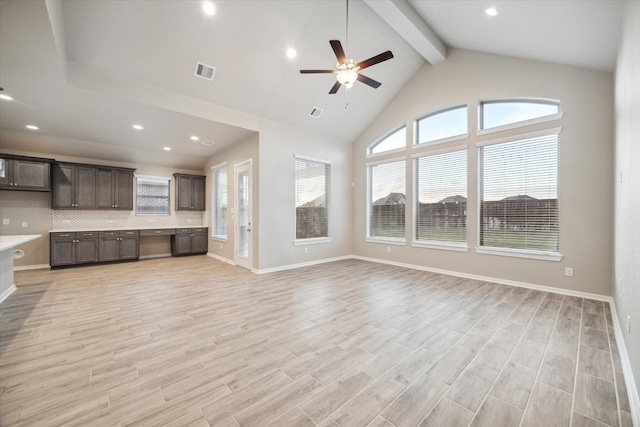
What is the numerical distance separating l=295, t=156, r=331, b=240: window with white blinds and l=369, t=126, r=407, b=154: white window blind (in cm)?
135

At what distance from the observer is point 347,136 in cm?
697

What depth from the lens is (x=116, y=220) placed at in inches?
275

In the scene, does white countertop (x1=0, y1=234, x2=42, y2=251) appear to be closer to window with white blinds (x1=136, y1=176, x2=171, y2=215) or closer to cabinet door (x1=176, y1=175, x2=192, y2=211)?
window with white blinds (x1=136, y1=176, x2=171, y2=215)

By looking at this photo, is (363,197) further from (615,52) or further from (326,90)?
(615,52)

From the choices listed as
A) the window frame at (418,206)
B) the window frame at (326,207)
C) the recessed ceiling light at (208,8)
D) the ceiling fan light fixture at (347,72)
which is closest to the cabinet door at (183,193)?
the window frame at (326,207)

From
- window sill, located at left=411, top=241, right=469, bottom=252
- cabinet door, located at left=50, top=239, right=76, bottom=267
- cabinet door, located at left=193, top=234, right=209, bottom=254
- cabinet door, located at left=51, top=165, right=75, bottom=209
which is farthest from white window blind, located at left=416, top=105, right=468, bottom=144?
cabinet door, located at left=50, top=239, right=76, bottom=267

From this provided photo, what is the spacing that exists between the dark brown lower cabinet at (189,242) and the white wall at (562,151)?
242 inches

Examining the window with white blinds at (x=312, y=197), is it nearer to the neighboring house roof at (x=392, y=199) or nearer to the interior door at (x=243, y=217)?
the interior door at (x=243, y=217)

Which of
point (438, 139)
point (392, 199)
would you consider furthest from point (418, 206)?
point (438, 139)

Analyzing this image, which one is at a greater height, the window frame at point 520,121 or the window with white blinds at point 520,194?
the window frame at point 520,121

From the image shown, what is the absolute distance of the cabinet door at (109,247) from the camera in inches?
250

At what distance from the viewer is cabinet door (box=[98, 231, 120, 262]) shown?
635 cm

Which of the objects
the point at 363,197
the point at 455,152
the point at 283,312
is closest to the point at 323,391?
the point at 283,312

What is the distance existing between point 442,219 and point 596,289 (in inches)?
96.9
